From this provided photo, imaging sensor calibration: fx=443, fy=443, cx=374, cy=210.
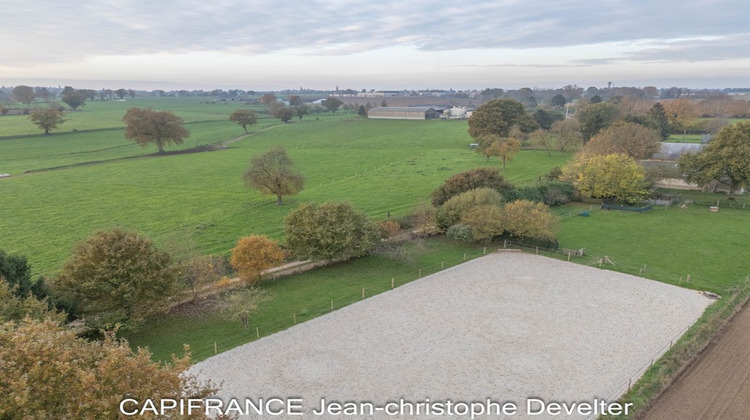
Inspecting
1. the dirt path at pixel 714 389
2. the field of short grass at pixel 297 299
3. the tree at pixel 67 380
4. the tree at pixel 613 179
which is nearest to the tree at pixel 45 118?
the field of short grass at pixel 297 299

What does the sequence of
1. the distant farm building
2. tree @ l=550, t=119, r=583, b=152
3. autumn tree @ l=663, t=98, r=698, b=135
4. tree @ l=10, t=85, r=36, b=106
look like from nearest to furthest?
tree @ l=550, t=119, r=583, b=152 < autumn tree @ l=663, t=98, r=698, b=135 < the distant farm building < tree @ l=10, t=85, r=36, b=106

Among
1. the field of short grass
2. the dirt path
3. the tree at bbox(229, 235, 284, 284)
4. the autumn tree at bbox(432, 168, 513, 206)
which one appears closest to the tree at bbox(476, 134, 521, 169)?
the autumn tree at bbox(432, 168, 513, 206)

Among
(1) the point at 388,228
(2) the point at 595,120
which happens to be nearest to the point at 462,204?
(1) the point at 388,228

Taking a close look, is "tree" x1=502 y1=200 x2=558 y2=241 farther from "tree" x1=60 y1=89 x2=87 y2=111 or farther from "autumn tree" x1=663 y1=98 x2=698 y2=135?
"tree" x1=60 y1=89 x2=87 y2=111

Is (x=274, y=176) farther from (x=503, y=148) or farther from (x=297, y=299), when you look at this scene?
(x=503, y=148)

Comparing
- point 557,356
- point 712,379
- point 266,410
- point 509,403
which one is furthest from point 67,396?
point 712,379
